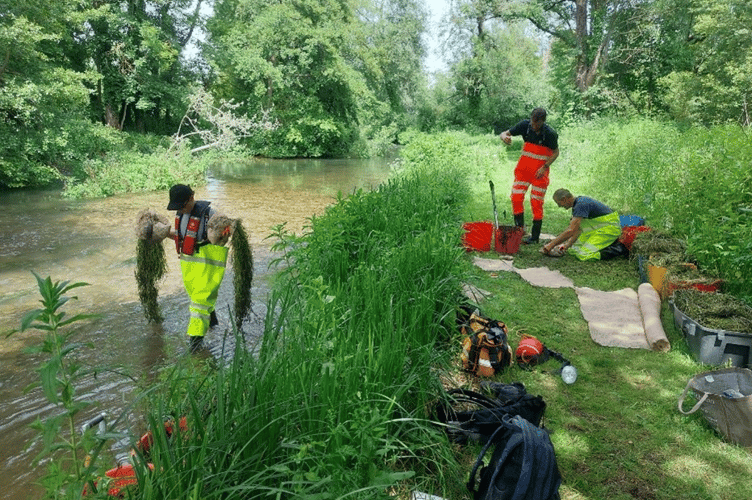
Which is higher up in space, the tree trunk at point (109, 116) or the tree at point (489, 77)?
the tree at point (489, 77)

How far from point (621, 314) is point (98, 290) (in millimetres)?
6525

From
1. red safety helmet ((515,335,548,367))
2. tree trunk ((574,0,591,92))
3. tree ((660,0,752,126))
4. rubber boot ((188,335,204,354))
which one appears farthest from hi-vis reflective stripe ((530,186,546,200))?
tree trunk ((574,0,591,92))

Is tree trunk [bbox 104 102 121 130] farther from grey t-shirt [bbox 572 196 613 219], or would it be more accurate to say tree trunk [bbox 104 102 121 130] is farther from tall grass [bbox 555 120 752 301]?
grey t-shirt [bbox 572 196 613 219]

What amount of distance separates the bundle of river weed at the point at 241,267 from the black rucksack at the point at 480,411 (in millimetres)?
2448

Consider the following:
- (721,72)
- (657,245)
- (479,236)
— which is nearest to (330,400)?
(479,236)

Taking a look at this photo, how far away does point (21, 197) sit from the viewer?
14.1 metres

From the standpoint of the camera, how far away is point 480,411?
288cm

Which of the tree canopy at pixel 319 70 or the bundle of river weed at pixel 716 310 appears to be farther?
the tree canopy at pixel 319 70

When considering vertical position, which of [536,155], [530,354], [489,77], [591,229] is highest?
[489,77]

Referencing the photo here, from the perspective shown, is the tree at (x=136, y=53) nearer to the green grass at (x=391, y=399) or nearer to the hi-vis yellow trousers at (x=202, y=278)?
the hi-vis yellow trousers at (x=202, y=278)

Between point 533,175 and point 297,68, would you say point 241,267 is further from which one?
point 297,68

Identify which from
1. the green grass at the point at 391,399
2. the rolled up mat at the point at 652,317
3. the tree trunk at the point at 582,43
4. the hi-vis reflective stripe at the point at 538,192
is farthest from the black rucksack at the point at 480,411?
the tree trunk at the point at 582,43

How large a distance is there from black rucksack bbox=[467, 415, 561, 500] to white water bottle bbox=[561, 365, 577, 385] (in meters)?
1.35

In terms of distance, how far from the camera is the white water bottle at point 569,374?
3.62 m
